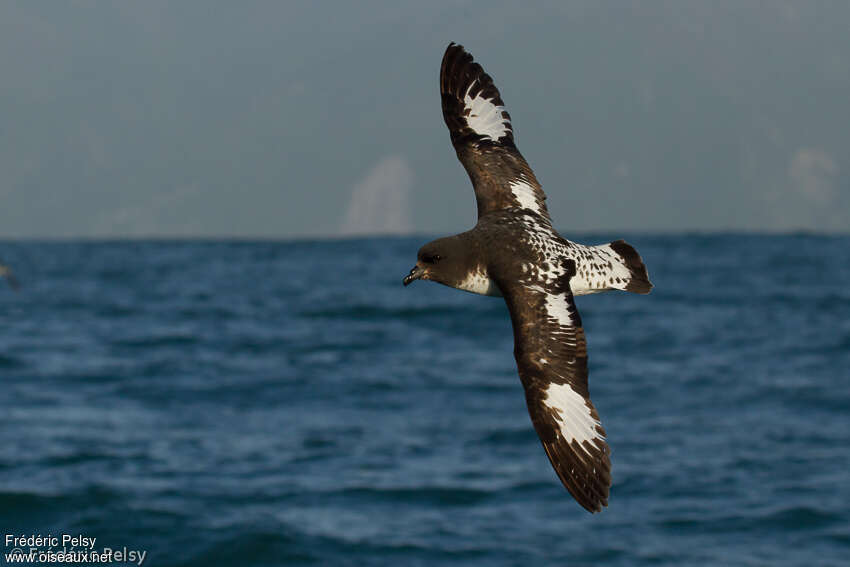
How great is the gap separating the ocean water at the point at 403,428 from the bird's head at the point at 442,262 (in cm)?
2596

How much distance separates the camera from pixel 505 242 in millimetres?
8391

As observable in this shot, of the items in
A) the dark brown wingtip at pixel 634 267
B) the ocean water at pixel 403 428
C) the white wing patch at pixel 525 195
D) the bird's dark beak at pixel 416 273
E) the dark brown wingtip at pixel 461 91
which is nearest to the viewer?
the bird's dark beak at pixel 416 273

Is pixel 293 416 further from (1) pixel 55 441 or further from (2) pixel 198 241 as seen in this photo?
(2) pixel 198 241

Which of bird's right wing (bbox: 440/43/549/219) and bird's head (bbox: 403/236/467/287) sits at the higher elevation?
bird's right wing (bbox: 440/43/549/219)

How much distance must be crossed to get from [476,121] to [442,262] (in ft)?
7.75

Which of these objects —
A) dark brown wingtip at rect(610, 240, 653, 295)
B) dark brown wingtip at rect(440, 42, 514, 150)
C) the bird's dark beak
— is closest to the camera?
the bird's dark beak

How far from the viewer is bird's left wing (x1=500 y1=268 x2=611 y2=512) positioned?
7797 mm

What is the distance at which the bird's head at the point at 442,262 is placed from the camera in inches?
326

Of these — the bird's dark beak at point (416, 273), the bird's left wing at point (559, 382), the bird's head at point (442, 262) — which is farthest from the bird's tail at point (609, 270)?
the bird's dark beak at point (416, 273)

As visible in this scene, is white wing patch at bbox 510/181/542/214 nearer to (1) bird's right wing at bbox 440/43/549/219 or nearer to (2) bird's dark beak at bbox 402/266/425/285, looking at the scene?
(1) bird's right wing at bbox 440/43/549/219

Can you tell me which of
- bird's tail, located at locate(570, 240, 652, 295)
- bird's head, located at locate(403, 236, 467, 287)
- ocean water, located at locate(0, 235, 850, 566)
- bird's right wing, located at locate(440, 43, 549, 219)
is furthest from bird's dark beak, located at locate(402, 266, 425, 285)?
ocean water, located at locate(0, 235, 850, 566)

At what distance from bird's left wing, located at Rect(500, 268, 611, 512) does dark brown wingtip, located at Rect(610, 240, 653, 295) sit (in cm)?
97

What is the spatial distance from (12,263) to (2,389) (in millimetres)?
80513

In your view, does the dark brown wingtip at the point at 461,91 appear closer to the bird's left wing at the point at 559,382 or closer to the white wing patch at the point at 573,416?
the bird's left wing at the point at 559,382
